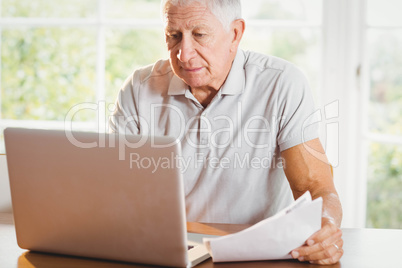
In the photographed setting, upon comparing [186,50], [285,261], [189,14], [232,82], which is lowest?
[285,261]

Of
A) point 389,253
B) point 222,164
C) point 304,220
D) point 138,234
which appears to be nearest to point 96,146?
point 138,234

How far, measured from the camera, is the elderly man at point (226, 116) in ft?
5.66

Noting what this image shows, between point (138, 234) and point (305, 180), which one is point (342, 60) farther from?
point (138, 234)

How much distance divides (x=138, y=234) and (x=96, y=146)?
0.20 metres

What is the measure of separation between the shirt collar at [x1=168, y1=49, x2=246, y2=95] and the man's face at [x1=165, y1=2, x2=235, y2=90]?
0.24 feet

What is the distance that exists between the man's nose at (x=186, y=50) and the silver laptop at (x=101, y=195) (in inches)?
27.0

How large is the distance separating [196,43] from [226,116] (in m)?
0.29

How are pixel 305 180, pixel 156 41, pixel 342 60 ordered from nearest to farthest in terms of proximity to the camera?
pixel 305 180, pixel 342 60, pixel 156 41

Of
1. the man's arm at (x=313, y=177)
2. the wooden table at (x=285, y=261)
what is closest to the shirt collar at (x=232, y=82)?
the man's arm at (x=313, y=177)

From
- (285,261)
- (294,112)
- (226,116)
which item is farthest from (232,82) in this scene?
(285,261)

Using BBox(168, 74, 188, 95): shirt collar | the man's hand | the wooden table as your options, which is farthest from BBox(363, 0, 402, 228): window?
the man's hand

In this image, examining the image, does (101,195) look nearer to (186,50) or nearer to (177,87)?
(186,50)

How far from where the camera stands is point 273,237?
113 centimetres

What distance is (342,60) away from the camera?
9.43ft
